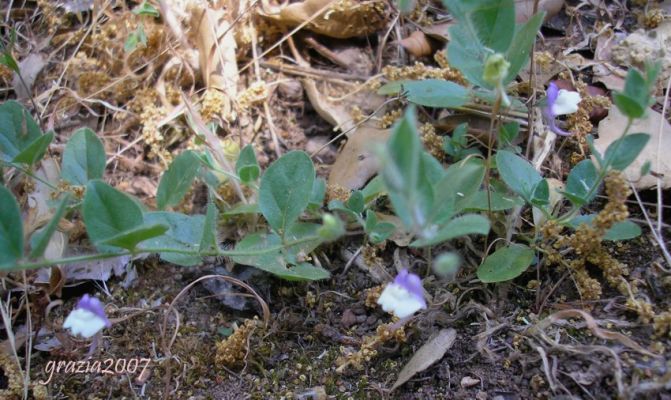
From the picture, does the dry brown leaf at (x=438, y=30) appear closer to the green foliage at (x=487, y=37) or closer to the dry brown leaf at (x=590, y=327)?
the green foliage at (x=487, y=37)

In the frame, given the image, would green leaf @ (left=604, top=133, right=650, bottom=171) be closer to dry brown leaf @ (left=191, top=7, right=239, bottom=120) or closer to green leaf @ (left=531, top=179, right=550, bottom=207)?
green leaf @ (left=531, top=179, right=550, bottom=207)

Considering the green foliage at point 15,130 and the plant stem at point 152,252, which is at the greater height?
the green foliage at point 15,130

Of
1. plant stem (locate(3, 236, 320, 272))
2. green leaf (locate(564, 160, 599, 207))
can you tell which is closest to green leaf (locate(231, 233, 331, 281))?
plant stem (locate(3, 236, 320, 272))

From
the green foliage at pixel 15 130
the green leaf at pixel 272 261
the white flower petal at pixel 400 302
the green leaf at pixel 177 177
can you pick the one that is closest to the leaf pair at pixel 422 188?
the white flower petal at pixel 400 302

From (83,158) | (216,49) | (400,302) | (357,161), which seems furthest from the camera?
(216,49)

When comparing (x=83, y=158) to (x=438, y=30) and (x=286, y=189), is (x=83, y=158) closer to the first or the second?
(x=286, y=189)

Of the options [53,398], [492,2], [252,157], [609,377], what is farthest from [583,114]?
[53,398]

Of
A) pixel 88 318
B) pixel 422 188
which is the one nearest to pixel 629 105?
pixel 422 188
